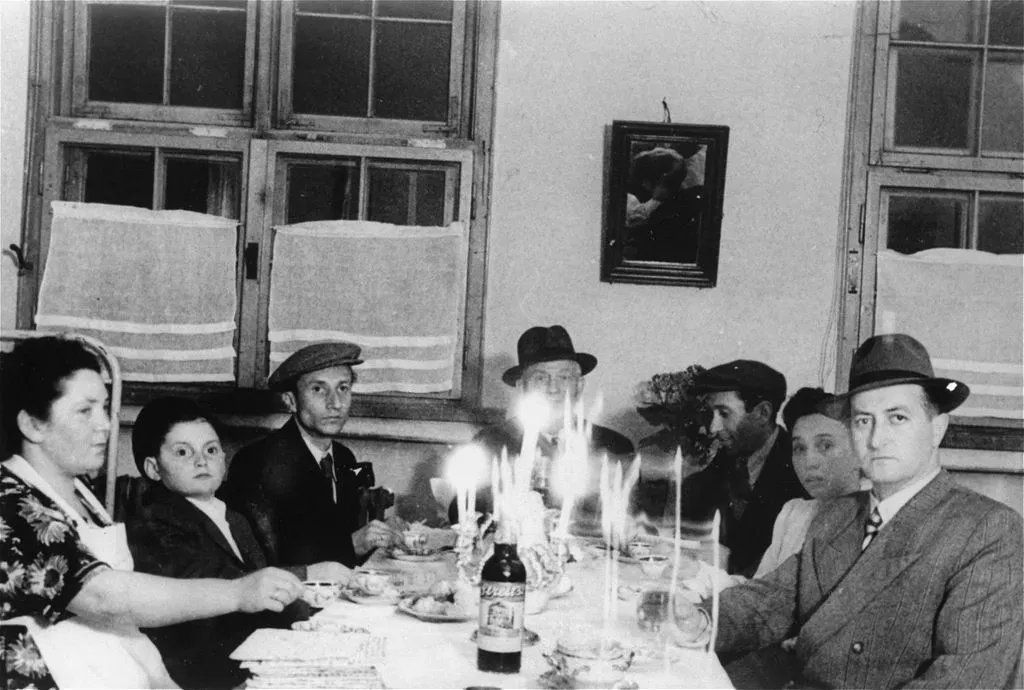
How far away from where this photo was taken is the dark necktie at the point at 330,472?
171 inches

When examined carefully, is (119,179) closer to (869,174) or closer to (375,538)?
(375,538)

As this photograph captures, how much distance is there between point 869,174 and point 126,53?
11.0 feet

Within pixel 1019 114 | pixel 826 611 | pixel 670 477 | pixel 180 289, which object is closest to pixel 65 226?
pixel 180 289

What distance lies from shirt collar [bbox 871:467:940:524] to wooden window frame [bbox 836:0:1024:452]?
223 cm

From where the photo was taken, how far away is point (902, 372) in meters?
2.75

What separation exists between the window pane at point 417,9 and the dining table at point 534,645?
110 inches

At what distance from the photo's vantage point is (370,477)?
4.52 m

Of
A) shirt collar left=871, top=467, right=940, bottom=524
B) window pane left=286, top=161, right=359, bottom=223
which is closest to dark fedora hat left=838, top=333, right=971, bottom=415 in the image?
shirt collar left=871, top=467, right=940, bottom=524

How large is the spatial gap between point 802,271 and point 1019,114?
120 centimetres

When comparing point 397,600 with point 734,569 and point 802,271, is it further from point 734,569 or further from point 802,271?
point 802,271

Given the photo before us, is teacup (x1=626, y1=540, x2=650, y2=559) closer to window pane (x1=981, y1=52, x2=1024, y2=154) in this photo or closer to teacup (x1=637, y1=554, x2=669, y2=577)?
teacup (x1=637, y1=554, x2=669, y2=577)

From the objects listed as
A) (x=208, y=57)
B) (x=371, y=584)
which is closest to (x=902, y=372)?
(x=371, y=584)

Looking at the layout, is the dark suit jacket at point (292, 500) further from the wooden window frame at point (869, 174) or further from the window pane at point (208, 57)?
the wooden window frame at point (869, 174)

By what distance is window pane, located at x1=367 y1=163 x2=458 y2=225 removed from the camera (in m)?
4.99
